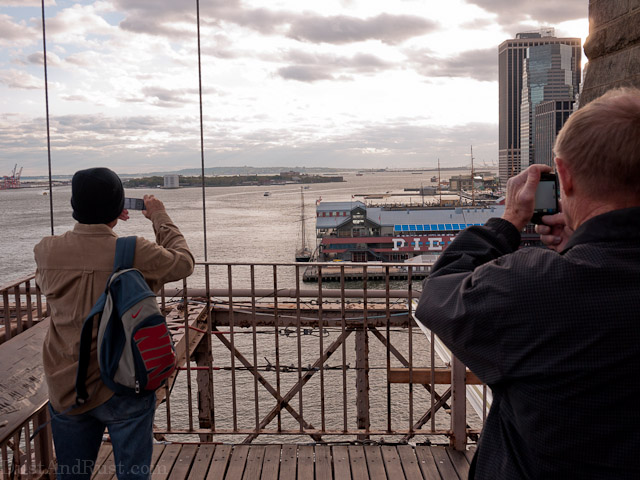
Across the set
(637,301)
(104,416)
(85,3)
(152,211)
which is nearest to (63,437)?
(104,416)

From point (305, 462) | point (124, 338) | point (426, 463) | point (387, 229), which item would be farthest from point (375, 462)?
point (387, 229)

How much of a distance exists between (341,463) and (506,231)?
233 centimetres

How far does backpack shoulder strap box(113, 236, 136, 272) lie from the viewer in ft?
6.00

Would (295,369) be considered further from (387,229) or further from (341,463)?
(387,229)

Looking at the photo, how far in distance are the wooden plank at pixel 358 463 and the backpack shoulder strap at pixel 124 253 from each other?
1.79 metres

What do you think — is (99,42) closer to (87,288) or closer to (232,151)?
(87,288)

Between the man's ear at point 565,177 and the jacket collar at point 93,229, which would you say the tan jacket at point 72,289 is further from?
the man's ear at point 565,177

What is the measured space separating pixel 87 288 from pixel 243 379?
2094cm

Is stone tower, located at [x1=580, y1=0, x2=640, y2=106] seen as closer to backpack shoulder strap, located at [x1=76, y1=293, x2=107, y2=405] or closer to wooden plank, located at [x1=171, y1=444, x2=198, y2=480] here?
backpack shoulder strap, located at [x1=76, y1=293, x2=107, y2=405]

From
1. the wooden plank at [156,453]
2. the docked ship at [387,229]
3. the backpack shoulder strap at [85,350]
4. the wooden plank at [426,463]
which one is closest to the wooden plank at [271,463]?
the wooden plank at [156,453]

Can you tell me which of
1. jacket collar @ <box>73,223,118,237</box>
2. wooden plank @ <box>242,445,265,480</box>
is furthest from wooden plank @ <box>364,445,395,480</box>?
jacket collar @ <box>73,223,118,237</box>

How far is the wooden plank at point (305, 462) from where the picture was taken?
2.90 meters

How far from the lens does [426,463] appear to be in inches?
117

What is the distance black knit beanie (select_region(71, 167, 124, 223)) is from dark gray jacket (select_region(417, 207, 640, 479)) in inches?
53.1
